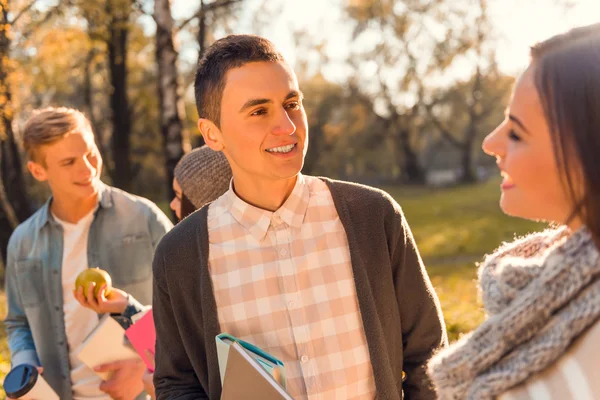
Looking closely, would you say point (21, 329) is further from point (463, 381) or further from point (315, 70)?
point (315, 70)

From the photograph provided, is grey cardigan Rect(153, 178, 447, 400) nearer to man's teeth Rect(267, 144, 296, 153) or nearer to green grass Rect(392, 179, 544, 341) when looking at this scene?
man's teeth Rect(267, 144, 296, 153)

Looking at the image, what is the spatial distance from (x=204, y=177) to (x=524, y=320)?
75.5 inches

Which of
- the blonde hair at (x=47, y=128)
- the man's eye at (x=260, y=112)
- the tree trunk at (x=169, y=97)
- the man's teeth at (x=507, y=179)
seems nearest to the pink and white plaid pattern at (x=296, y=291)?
the man's eye at (x=260, y=112)

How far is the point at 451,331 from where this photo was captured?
5484mm

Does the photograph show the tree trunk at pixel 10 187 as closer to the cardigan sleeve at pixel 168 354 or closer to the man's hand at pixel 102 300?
the man's hand at pixel 102 300

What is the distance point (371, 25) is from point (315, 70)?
5.08 meters

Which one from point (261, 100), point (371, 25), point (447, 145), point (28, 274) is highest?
point (371, 25)

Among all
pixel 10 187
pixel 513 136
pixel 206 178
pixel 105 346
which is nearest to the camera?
pixel 513 136

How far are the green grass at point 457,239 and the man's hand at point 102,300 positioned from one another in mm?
1829

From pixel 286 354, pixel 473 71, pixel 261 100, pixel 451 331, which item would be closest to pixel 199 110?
pixel 261 100

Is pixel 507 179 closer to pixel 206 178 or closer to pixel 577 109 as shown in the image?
pixel 577 109

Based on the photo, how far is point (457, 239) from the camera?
18.7 metres

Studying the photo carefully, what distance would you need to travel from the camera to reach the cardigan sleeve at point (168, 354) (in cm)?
220

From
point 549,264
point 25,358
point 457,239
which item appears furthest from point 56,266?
point 457,239
